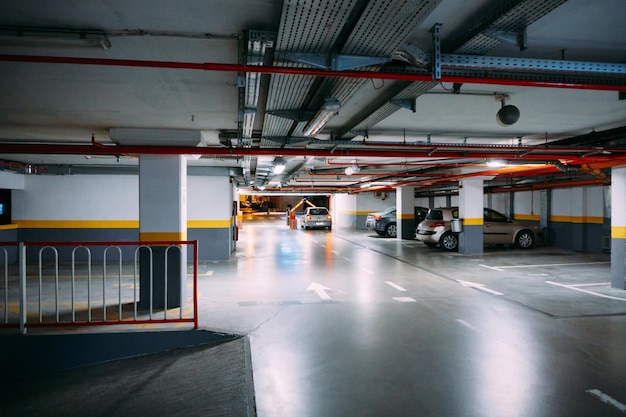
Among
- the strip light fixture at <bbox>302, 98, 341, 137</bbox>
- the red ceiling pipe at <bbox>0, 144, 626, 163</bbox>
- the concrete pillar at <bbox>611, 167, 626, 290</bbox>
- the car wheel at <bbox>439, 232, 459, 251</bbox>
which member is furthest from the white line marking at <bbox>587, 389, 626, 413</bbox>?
the car wheel at <bbox>439, 232, 459, 251</bbox>

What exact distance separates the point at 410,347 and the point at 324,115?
9.68 ft

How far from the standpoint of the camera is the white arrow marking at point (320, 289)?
7.04 m

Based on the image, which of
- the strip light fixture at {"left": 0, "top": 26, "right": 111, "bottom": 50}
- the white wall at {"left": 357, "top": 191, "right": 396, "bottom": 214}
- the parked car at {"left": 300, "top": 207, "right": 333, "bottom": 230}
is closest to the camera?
the strip light fixture at {"left": 0, "top": 26, "right": 111, "bottom": 50}

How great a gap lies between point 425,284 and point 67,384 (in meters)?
6.38

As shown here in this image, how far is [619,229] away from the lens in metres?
7.72

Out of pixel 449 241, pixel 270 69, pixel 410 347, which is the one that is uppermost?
pixel 270 69

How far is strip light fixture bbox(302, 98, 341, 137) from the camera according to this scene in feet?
13.9

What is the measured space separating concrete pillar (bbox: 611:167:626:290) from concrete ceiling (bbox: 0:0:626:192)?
0.39 metres

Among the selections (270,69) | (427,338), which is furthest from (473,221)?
(270,69)

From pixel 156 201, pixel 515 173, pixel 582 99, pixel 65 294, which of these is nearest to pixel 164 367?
pixel 156 201

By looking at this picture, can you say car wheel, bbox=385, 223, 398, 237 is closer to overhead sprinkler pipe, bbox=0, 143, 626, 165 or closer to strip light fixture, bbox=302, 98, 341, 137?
overhead sprinkler pipe, bbox=0, 143, 626, 165

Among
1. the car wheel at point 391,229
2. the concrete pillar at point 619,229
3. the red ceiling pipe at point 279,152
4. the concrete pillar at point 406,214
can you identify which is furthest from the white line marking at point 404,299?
the car wheel at point 391,229

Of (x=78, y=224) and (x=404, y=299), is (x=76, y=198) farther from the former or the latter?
(x=404, y=299)

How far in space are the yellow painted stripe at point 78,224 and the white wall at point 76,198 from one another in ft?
0.32
